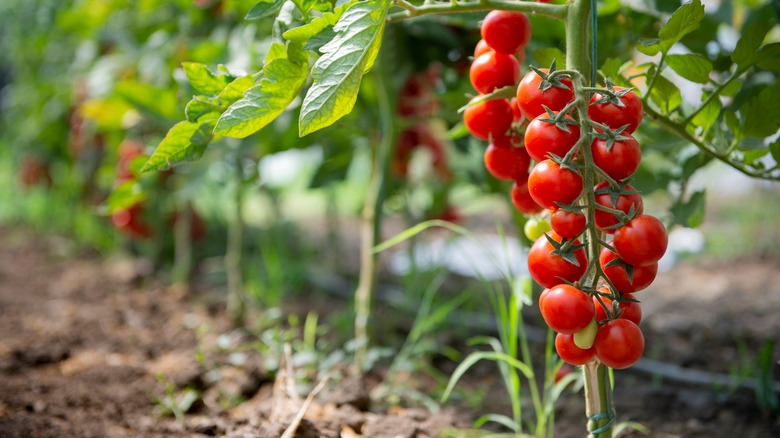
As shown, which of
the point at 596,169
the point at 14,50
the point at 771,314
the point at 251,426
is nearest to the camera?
the point at 596,169

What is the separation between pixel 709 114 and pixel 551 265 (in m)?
0.37

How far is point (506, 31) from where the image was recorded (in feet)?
2.54

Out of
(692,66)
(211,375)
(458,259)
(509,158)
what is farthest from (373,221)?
(458,259)

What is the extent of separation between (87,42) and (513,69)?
238 cm

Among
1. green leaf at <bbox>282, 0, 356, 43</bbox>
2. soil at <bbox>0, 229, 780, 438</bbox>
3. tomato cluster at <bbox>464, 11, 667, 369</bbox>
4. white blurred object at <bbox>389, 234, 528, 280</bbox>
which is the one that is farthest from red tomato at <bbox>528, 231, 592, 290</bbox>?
white blurred object at <bbox>389, 234, 528, 280</bbox>

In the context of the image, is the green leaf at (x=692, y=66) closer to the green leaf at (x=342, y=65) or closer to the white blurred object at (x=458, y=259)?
the green leaf at (x=342, y=65)

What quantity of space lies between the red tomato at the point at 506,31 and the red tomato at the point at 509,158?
10 cm

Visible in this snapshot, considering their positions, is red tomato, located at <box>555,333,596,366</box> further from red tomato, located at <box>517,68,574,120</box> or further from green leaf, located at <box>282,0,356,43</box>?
green leaf, located at <box>282,0,356,43</box>

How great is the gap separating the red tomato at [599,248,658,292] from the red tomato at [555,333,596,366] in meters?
0.07

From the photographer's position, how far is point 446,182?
184 centimetres

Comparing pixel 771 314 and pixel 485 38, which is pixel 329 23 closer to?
pixel 485 38

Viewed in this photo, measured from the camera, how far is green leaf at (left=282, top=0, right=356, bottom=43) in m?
0.71

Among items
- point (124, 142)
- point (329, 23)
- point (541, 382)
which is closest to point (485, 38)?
point (329, 23)

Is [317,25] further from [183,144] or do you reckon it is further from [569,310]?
[569,310]
